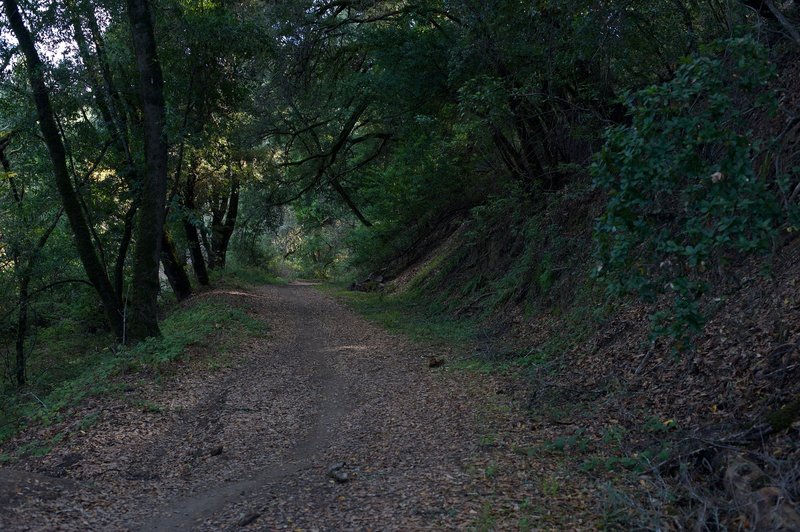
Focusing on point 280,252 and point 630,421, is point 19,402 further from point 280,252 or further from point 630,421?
point 280,252

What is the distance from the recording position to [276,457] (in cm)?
718

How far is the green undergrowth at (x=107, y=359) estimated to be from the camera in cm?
926

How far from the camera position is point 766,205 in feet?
11.6

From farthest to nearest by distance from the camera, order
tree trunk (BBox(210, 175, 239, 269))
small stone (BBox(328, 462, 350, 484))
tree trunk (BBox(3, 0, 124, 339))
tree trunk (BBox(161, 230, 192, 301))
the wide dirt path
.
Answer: tree trunk (BBox(210, 175, 239, 269))
tree trunk (BBox(161, 230, 192, 301))
tree trunk (BBox(3, 0, 124, 339))
small stone (BBox(328, 462, 350, 484))
the wide dirt path

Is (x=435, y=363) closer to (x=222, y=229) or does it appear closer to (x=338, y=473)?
(x=338, y=473)

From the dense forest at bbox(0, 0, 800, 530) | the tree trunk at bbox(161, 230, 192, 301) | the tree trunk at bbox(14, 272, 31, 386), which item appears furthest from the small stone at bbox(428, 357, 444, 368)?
the tree trunk at bbox(161, 230, 192, 301)

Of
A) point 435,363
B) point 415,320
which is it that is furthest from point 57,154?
point 415,320

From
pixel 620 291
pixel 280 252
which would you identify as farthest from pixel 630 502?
pixel 280 252

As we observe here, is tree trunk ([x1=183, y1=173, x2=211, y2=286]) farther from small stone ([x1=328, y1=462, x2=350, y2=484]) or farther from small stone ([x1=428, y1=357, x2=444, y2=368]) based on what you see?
small stone ([x1=328, y1=462, x2=350, y2=484])

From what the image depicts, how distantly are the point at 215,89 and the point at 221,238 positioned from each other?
10.9 meters

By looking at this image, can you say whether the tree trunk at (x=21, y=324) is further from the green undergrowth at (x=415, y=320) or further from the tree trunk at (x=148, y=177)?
the green undergrowth at (x=415, y=320)

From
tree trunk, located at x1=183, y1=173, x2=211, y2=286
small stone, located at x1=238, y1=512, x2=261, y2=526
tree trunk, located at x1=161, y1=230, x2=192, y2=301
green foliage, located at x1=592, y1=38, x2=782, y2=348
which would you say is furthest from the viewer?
tree trunk, located at x1=183, y1=173, x2=211, y2=286

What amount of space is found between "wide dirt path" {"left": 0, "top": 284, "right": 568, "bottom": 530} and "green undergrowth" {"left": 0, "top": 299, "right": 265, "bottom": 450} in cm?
61

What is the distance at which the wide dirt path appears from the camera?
5.47 metres
